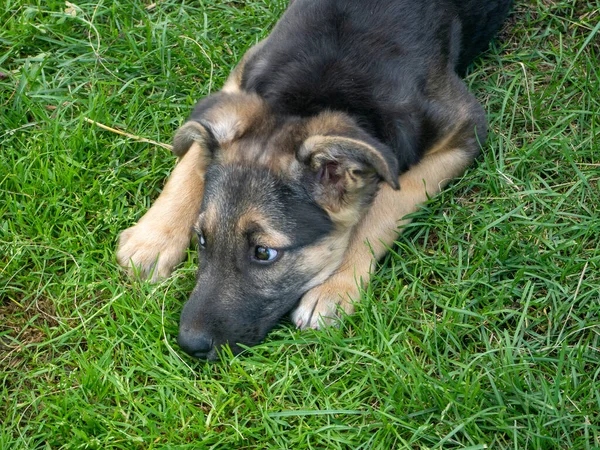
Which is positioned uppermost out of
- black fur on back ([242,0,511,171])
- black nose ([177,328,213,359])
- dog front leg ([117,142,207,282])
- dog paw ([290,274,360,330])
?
black fur on back ([242,0,511,171])

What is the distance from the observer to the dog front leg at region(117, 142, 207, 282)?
491 cm

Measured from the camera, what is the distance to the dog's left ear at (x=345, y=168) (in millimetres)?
4031

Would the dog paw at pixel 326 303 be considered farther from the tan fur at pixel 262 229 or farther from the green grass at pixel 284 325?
the tan fur at pixel 262 229

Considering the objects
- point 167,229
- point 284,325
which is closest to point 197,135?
point 167,229

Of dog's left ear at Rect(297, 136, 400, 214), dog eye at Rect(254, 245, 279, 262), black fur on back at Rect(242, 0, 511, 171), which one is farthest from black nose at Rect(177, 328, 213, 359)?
black fur on back at Rect(242, 0, 511, 171)

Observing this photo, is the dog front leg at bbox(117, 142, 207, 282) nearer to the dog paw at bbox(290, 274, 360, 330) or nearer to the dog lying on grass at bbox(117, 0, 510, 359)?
the dog lying on grass at bbox(117, 0, 510, 359)

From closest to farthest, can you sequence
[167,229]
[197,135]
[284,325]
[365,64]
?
[197,135] < [284,325] < [365,64] < [167,229]

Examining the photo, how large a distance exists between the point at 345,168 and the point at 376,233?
71cm

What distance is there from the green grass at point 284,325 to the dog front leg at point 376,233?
0.10m

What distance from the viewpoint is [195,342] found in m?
4.32

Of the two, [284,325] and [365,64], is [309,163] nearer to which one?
[365,64]

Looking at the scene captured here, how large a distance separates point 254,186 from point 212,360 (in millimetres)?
1020

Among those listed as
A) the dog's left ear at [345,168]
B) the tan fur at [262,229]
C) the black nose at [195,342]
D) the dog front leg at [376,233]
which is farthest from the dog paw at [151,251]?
the dog's left ear at [345,168]

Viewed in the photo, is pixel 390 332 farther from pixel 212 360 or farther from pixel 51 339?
pixel 51 339
